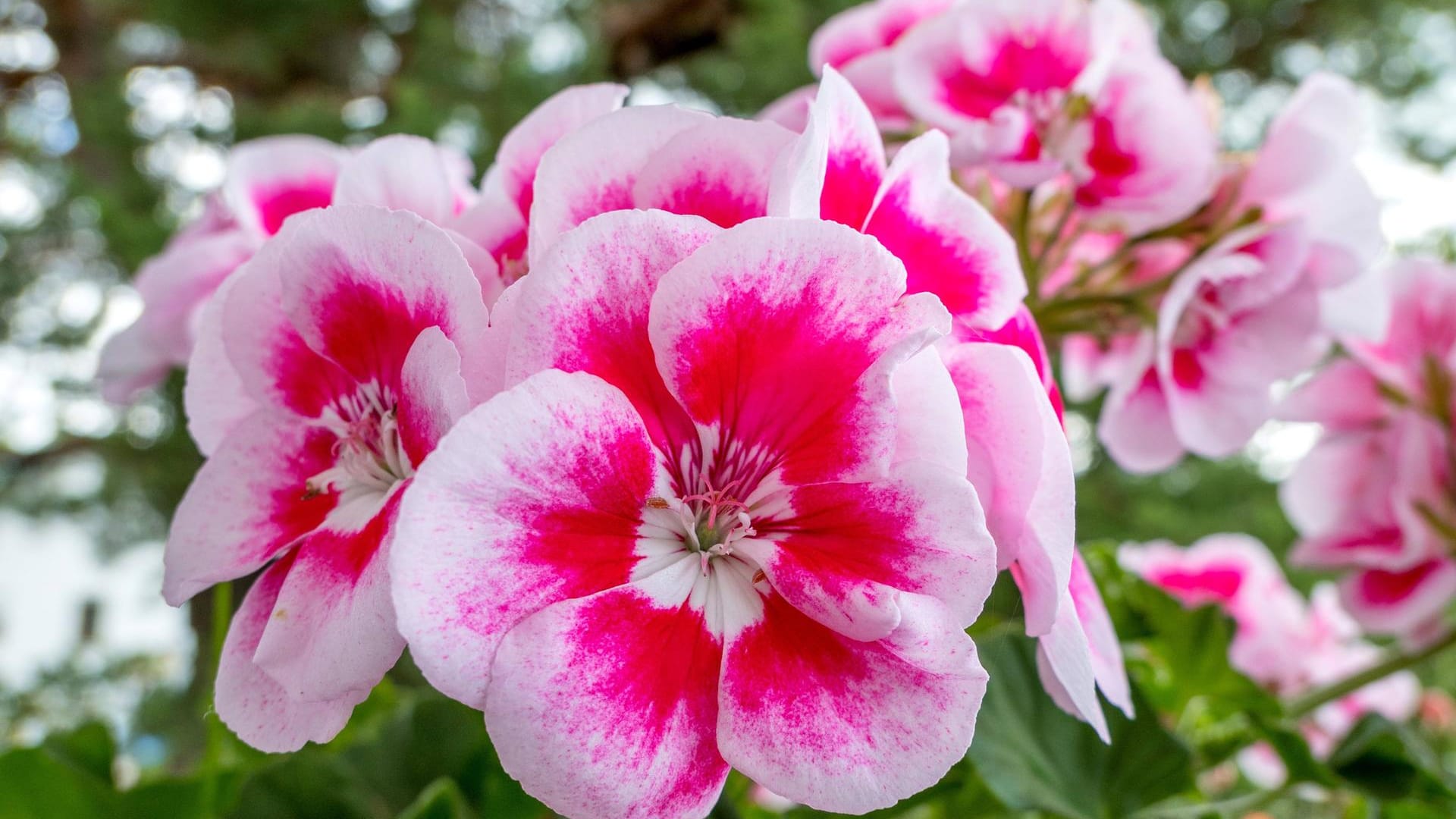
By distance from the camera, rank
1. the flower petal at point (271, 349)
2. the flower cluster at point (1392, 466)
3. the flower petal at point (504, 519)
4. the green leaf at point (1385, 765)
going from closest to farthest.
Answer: the flower petal at point (504, 519) → the flower petal at point (271, 349) → the green leaf at point (1385, 765) → the flower cluster at point (1392, 466)

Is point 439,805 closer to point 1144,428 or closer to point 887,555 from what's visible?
point 887,555

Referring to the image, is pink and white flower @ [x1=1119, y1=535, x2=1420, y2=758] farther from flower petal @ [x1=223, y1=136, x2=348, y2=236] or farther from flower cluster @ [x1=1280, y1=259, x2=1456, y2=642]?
flower petal @ [x1=223, y1=136, x2=348, y2=236]

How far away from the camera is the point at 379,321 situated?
344 millimetres

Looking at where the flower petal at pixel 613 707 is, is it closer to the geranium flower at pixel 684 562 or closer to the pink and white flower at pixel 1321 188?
the geranium flower at pixel 684 562

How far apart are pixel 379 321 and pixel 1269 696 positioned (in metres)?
0.59

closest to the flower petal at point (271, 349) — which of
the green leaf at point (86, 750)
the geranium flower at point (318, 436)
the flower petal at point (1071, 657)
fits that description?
the geranium flower at point (318, 436)

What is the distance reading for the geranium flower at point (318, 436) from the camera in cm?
31

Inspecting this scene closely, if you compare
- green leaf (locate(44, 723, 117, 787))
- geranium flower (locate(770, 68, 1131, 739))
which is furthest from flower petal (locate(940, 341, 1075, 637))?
green leaf (locate(44, 723, 117, 787))

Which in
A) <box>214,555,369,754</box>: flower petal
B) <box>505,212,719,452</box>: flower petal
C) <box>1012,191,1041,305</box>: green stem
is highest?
<box>505,212,719,452</box>: flower petal

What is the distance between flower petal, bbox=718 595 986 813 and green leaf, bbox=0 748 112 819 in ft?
1.34

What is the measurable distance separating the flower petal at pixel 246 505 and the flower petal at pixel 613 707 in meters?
0.12

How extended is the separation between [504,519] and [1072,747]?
0.39m

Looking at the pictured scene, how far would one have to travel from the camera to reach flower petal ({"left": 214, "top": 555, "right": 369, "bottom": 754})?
12.7 inches

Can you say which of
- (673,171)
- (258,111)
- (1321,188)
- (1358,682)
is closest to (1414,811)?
(1358,682)
